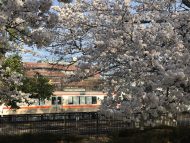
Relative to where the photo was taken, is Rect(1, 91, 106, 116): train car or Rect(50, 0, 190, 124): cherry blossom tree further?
Rect(1, 91, 106, 116): train car

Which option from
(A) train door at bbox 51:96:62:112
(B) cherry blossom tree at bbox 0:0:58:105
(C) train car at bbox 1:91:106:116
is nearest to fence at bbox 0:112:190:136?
(B) cherry blossom tree at bbox 0:0:58:105

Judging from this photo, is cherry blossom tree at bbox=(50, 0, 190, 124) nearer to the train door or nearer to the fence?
the fence

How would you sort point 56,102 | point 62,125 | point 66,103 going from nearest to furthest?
1. point 62,125
2. point 66,103
3. point 56,102

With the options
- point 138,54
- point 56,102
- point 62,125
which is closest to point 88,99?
point 56,102

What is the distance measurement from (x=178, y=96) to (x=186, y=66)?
81cm

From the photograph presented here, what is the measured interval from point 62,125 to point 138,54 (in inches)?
327

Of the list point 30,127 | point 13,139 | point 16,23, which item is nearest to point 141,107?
point 16,23

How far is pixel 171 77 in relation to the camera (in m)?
9.59

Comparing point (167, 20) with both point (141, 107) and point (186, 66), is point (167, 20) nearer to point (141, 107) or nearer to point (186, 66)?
point (186, 66)

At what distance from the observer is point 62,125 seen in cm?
1792

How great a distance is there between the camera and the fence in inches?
683

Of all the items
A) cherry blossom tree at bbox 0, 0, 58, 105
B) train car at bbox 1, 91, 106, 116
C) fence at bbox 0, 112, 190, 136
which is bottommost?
fence at bbox 0, 112, 190, 136

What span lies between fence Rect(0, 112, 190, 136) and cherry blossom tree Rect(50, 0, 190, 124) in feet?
14.5

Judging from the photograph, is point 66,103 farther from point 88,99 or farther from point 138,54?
point 138,54
